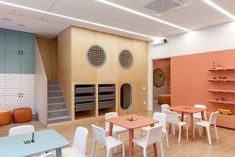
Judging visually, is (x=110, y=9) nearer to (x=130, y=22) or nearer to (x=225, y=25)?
(x=130, y=22)

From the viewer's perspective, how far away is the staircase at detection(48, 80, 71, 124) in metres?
5.68

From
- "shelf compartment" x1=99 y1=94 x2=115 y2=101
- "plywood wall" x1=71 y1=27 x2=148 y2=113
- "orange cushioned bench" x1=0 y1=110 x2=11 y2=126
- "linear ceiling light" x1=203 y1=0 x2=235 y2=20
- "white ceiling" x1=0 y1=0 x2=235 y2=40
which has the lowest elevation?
"orange cushioned bench" x1=0 y1=110 x2=11 y2=126

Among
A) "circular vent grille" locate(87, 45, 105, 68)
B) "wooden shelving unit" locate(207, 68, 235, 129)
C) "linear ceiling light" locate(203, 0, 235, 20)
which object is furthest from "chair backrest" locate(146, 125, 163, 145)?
"circular vent grille" locate(87, 45, 105, 68)

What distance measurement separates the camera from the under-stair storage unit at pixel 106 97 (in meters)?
6.50

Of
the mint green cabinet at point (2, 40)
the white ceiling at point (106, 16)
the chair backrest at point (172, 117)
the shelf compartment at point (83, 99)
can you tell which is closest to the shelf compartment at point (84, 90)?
the shelf compartment at point (83, 99)

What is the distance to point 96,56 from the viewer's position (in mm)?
6453

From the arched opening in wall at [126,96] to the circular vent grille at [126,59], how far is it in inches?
35.6

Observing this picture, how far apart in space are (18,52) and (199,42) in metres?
6.84

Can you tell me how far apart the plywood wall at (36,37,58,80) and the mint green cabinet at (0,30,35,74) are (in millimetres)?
902

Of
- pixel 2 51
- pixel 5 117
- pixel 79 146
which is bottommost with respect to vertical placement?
pixel 5 117

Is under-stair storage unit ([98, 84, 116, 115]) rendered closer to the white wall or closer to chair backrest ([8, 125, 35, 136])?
the white wall

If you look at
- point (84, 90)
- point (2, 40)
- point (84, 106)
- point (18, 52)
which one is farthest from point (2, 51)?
point (84, 106)

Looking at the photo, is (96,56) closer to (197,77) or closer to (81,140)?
(197,77)

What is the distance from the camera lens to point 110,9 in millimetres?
4402
